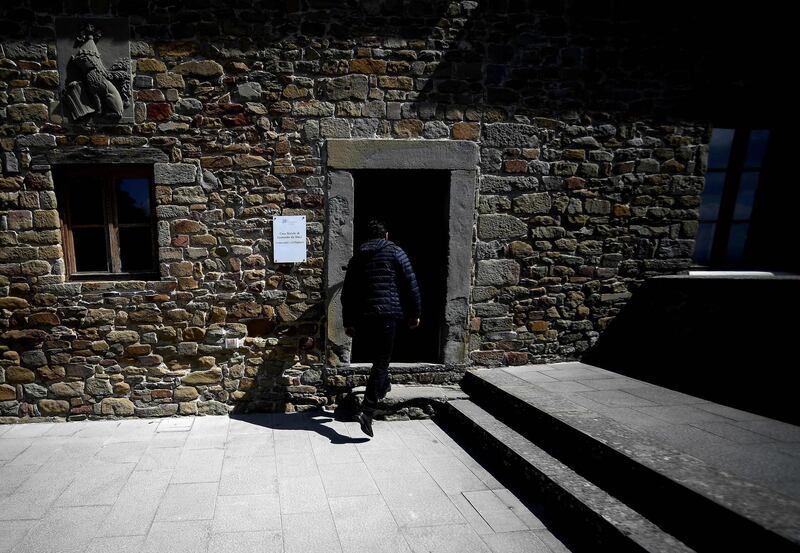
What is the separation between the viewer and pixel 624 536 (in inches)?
82.3

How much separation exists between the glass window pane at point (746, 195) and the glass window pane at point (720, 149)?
31cm

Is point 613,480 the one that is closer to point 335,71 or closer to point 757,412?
point 757,412

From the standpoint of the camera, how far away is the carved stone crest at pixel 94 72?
139 inches

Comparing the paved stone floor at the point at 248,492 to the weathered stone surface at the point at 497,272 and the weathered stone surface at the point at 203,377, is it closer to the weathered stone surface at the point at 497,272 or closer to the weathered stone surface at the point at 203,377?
the weathered stone surface at the point at 203,377

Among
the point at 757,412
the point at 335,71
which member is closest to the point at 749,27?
the point at 757,412

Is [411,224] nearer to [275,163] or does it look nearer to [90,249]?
[275,163]

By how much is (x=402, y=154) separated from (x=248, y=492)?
3087 millimetres

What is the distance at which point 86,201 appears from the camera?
3.83m

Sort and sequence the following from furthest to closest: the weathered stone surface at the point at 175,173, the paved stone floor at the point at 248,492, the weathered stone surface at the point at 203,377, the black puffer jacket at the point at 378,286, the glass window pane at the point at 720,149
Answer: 1. the glass window pane at the point at 720,149
2. the weathered stone surface at the point at 203,377
3. the weathered stone surface at the point at 175,173
4. the black puffer jacket at the point at 378,286
5. the paved stone floor at the point at 248,492

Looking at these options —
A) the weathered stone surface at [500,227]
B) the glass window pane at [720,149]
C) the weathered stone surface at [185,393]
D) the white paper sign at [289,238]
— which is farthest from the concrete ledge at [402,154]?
the glass window pane at [720,149]

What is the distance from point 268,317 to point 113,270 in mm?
1558

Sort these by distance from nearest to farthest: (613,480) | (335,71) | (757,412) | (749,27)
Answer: (613,480) → (757,412) → (335,71) → (749,27)

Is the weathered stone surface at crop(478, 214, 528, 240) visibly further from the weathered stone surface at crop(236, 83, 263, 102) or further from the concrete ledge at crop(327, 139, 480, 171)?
the weathered stone surface at crop(236, 83, 263, 102)

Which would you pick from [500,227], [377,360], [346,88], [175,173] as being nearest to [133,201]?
[175,173]
